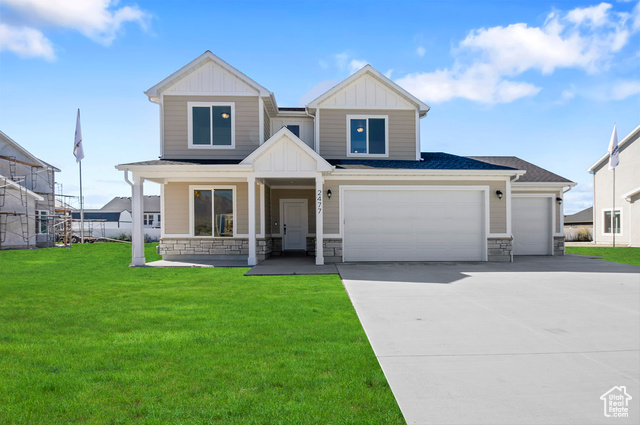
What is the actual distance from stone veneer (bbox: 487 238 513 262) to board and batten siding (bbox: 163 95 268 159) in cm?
886

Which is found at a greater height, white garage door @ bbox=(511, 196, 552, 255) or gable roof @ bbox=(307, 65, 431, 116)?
gable roof @ bbox=(307, 65, 431, 116)

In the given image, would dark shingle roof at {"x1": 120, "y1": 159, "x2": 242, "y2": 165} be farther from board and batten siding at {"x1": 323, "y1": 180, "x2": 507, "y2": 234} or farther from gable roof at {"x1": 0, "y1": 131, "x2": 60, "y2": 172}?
gable roof at {"x1": 0, "y1": 131, "x2": 60, "y2": 172}

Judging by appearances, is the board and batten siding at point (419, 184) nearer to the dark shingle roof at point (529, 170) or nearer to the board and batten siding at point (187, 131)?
the dark shingle roof at point (529, 170)

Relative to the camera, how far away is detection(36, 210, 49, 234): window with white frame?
993 inches

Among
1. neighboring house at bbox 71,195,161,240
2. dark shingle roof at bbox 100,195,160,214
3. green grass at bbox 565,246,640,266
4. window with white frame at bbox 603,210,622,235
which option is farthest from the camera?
dark shingle roof at bbox 100,195,160,214

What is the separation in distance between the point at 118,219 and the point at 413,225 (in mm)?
44091

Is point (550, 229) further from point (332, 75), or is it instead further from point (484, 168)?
point (332, 75)

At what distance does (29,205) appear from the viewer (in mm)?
24531

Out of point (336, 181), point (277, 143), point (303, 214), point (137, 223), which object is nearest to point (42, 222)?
point (137, 223)

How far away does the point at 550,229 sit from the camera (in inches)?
627

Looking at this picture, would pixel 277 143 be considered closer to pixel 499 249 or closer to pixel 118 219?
pixel 499 249

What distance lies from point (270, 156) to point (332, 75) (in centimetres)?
706

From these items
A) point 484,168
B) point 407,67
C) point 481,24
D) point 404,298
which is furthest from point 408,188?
point 404,298

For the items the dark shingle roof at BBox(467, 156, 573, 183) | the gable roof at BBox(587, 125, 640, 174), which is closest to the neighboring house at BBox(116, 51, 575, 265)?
the dark shingle roof at BBox(467, 156, 573, 183)
